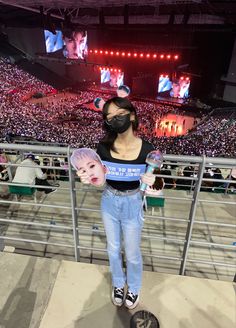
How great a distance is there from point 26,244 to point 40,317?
1.59 metres

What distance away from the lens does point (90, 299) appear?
2449 millimetres

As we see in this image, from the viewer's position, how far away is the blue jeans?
79.8 inches

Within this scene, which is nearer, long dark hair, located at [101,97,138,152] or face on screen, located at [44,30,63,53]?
long dark hair, located at [101,97,138,152]

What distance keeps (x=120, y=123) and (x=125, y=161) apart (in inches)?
10.6

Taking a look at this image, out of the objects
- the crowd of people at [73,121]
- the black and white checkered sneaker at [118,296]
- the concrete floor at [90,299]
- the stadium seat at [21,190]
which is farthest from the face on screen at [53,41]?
the black and white checkered sneaker at [118,296]

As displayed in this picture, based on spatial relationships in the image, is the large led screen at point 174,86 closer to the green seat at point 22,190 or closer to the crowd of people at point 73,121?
the crowd of people at point 73,121

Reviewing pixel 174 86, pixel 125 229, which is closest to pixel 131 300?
pixel 125 229

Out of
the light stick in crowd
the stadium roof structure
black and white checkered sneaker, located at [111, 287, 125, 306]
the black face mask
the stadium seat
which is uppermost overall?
the black face mask

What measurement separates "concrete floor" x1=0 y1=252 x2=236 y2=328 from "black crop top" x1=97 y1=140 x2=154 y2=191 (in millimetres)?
1147

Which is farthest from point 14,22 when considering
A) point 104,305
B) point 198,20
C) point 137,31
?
point 104,305

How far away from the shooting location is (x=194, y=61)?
20828 millimetres

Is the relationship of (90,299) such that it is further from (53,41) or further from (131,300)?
(53,41)

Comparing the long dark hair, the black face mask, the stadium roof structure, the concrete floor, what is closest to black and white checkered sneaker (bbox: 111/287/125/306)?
the concrete floor

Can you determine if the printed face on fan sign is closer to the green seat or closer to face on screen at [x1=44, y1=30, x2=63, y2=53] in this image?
the green seat
